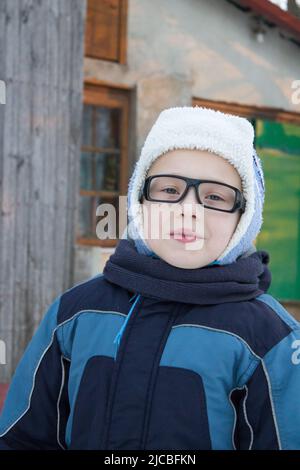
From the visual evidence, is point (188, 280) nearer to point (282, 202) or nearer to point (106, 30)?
point (106, 30)

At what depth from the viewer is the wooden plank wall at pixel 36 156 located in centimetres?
450

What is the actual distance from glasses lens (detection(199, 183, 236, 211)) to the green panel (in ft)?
19.7

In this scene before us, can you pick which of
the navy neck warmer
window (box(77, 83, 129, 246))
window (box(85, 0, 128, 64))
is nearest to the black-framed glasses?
the navy neck warmer

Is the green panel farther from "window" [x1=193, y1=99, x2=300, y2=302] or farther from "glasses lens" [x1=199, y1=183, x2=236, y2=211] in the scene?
"glasses lens" [x1=199, y1=183, x2=236, y2=211]

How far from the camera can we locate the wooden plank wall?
450cm

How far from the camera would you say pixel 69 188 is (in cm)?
478

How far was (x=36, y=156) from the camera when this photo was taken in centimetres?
460

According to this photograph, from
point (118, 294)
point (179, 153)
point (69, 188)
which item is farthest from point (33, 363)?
point (69, 188)

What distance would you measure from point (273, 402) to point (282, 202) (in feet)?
21.3

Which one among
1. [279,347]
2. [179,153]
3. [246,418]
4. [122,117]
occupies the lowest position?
[246,418]

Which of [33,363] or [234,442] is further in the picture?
[33,363]

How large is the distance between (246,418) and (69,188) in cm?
343

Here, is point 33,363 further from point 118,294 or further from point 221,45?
point 221,45
